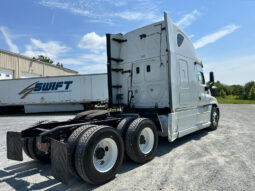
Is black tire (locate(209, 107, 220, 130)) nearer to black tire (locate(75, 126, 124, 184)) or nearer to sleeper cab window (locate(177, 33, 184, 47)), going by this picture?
sleeper cab window (locate(177, 33, 184, 47))

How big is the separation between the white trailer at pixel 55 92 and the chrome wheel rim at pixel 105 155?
1296cm

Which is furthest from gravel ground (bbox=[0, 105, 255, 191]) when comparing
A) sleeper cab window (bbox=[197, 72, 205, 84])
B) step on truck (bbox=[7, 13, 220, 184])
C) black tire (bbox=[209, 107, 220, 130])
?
sleeper cab window (bbox=[197, 72, 205, 84])

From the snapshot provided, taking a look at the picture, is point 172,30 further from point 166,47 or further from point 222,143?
point 222,143

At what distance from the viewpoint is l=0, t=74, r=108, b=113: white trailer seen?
16.2 meters

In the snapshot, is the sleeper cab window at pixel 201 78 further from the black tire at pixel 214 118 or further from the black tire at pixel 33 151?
the black tire at pixel 33 151

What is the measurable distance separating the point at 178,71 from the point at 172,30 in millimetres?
1198

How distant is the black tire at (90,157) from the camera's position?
107 inches

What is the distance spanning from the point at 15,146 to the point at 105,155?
179 cm

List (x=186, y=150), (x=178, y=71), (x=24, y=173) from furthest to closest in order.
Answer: (x=178, y=71), (x=186, y=150), (x=24, y=173)

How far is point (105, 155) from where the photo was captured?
10.6 feet

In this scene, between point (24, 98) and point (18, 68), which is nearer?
point (24, 98)

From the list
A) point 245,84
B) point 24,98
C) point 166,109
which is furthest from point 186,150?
point 245,84

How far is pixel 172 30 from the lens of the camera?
16.1 ft

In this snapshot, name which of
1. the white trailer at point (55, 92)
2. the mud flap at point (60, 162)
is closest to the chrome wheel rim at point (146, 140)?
the mud flap at point (60, 162)
